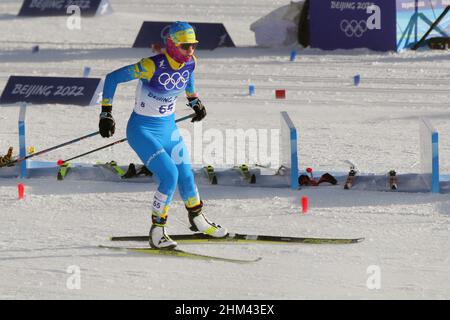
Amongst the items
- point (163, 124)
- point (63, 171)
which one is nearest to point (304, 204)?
point (163, 124)

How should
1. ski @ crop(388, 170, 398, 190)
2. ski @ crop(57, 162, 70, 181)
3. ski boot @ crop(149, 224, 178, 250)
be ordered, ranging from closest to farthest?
ski boot @ crop(149, 224, 178, 250)
ski @ crop(388, 170, 398, 190)
ski @ crop(57, 162, 70, 181)

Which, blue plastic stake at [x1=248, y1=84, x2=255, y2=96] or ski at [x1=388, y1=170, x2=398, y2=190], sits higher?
blue plastic stake at [x1=248, y1=84, x2=255, y2=96]

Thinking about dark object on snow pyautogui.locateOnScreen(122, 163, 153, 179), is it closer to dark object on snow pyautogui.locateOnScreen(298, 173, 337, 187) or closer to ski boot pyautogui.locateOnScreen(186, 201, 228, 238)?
dark object on snow pyautogui.locateOnScreen(298, 173, 337, 187)


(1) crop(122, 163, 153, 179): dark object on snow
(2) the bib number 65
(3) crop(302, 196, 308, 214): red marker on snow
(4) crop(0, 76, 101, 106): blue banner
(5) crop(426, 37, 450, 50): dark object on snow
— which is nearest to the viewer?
(2) the bib number 65

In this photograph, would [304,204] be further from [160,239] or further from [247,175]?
[160,239]

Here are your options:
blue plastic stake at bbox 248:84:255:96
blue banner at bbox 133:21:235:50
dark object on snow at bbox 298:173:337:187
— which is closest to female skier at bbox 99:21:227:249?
dark object on snow at bbox 298:173:337:187

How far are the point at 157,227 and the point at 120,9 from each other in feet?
79.1

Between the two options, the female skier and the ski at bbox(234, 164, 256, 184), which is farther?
the ski at bbox(234, 164, 256, 184)

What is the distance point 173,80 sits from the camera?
36.3 ft

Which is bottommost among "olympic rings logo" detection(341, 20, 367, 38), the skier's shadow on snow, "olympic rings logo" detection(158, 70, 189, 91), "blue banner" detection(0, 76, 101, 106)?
the skier's shadow on snow

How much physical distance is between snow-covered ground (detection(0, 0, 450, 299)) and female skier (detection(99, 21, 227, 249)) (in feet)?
1.13

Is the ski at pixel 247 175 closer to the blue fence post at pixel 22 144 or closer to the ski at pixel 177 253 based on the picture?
the blue fence post at pixel 22 144

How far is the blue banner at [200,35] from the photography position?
86.1ft

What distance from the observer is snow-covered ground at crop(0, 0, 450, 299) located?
9812mm
